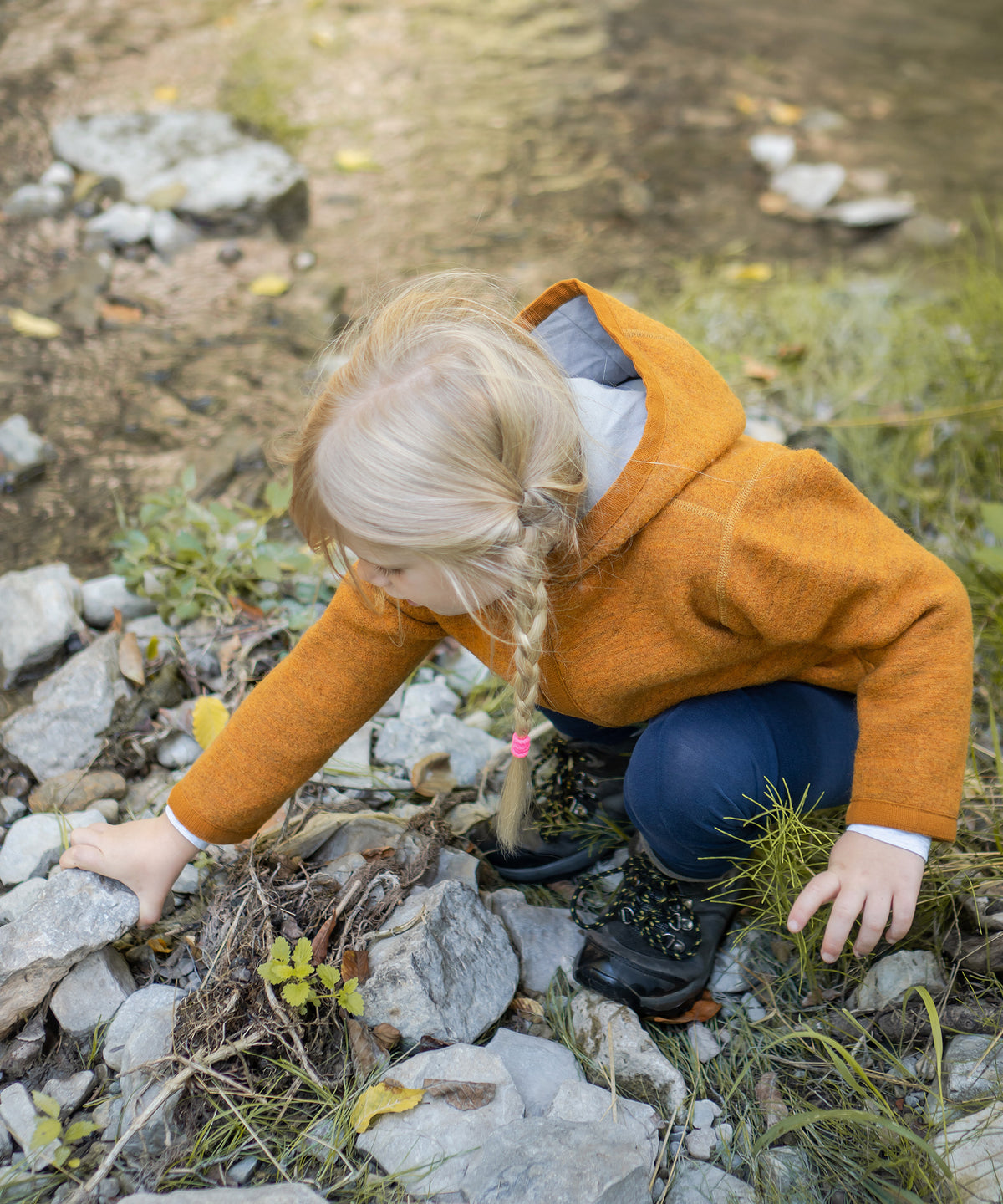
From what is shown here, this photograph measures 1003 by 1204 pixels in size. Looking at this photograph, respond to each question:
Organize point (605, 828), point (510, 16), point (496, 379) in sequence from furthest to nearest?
point (510, 16)
point (605, 828)
point (496, 379)

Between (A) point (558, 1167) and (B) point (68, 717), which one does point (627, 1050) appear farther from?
(B) point (68, 717)

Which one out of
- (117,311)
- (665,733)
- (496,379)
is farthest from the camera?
(117,311)

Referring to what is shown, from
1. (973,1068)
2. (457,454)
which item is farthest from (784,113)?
(973,1068)

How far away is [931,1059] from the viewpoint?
1.18m

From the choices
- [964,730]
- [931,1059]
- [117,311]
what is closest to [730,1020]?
[931,1059]

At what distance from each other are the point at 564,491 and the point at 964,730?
55 centimetres

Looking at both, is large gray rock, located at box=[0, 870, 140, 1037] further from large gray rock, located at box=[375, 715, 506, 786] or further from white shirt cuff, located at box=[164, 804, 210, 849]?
large gray rock, located at box=[375, 715, 506, 786]

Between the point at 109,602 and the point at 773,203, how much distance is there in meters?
2.79

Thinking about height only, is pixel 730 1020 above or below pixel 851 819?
below

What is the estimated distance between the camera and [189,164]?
10.2 feet

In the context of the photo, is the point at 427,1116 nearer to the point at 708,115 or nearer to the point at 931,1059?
the point at 931,1059

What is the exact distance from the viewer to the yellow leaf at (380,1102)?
1.09 metres

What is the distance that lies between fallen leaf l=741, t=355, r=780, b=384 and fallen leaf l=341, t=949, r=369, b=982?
5.78 feet

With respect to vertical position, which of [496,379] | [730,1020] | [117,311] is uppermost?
[496,379]
